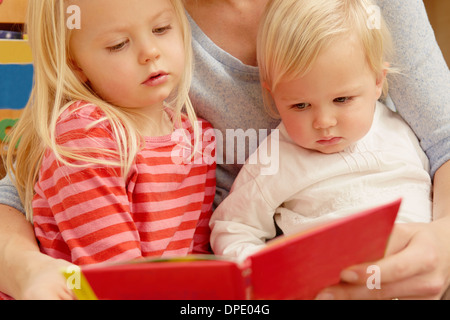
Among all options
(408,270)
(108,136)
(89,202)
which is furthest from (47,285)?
(408,270)

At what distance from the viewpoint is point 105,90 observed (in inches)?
39.8

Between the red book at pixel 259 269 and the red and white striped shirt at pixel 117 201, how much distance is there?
19 centimetres

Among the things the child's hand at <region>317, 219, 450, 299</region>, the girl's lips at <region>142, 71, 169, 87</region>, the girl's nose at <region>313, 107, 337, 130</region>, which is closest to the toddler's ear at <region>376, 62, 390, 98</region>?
the girl's nose at <region>313, 107, 337, 130</region>

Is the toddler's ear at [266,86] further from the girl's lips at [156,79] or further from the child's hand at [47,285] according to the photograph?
the child's hand at [47,285]

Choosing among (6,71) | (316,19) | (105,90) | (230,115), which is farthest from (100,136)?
(6,71)

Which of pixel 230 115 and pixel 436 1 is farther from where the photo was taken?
pixel 436 1

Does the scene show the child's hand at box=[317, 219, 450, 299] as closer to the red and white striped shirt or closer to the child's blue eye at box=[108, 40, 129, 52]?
the red and white striped shirt

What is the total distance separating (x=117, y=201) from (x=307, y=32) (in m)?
0.44

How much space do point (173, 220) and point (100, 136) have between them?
0.69ft

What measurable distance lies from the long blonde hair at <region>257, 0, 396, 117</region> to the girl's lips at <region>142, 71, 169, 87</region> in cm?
19

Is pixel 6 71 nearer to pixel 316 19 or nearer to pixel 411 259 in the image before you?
pixel 316 19

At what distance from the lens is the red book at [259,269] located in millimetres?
627

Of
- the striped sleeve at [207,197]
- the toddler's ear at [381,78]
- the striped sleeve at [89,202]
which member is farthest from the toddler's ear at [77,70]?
the toddler's ear at [381,78]
